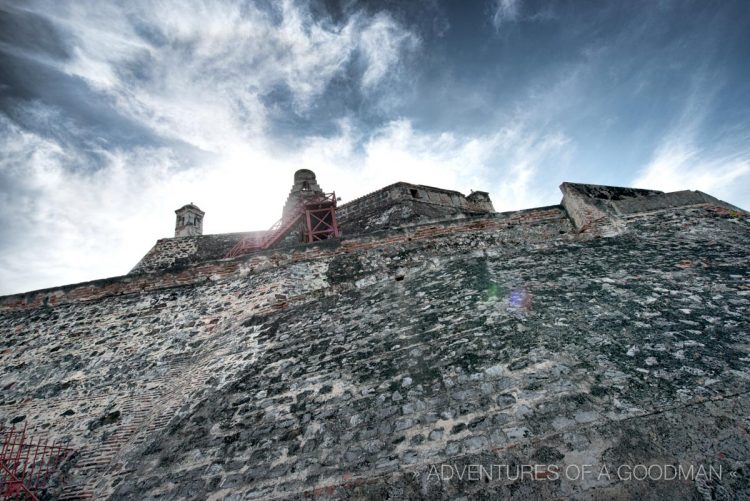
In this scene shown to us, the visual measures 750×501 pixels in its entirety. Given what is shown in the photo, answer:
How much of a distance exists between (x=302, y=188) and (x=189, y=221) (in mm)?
6639

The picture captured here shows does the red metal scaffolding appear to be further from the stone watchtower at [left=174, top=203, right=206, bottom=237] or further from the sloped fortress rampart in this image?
the sloped fortress rampart

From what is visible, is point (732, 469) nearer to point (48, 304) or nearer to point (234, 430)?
point (234, 430)

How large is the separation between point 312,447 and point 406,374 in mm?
1192

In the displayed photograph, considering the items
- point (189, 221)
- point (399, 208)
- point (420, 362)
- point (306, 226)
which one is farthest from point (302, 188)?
point (420, 362)

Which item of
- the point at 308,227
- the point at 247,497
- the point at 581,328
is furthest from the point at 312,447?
the point at 308,227

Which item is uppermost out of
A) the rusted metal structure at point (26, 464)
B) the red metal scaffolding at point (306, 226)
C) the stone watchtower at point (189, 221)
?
the stone watchtower at point (189, 221)

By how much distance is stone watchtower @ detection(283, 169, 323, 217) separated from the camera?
58.5ft

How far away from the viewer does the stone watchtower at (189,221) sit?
18.1 meters

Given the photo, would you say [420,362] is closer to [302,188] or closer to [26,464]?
[26,464]

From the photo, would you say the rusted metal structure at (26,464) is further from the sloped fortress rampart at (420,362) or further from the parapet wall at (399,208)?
the parapet wall at (399,208)

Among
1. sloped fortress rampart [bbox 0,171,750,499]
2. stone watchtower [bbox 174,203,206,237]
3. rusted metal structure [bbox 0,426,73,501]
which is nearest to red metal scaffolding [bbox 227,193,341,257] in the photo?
stone watchtower [bbox 174,203,206,237]

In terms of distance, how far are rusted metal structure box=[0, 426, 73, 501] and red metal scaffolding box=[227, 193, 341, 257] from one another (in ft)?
32.4

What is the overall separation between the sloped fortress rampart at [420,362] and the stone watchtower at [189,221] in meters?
11.2

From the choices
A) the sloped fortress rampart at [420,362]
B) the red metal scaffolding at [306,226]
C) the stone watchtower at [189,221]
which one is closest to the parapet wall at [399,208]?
the red metal scaffolding at [306,226]
